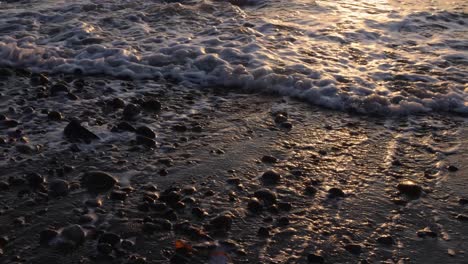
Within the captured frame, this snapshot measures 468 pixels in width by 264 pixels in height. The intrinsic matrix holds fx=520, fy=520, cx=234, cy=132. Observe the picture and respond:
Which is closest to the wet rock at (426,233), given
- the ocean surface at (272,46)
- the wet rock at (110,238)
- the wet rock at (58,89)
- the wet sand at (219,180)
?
the wet sand at (219,180)

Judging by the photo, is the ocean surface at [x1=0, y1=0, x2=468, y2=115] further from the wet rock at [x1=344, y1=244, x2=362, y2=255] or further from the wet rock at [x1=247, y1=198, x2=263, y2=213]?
the wet rock at [x1=344, y1=244, x2=362, y2=255]

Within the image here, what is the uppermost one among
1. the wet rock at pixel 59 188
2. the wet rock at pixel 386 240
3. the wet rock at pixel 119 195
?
the wet rock at pixel 59 188

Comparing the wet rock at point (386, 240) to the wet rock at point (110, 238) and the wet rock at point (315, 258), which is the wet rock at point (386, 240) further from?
the wet rock at point (110, 238)

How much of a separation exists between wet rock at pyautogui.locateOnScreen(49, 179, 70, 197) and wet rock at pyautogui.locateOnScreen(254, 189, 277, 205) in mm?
1461

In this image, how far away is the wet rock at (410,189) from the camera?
4.19 metres

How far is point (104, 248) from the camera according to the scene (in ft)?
11.0

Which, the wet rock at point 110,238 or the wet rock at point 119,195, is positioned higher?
the wet rock at point 110,238

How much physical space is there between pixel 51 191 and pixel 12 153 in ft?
2.72

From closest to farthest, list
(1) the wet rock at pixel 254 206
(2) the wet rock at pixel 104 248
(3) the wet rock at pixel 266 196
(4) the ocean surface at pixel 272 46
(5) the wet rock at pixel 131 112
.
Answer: (2) the wet rock at pixel 104 248
(1) the wet rock at pixel 254 206
(3) the wet rock at pixel 266 196
(5) the wet rock at pixel 131 112
(4) the ocean surface at pixel 272 46

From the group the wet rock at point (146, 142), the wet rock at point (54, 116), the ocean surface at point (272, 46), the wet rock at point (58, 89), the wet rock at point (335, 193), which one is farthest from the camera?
the ocean surface at point (272, 46)

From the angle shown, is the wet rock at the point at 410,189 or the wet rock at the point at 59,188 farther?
the wet rock at the point at 410,189

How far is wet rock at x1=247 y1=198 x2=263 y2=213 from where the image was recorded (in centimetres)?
387

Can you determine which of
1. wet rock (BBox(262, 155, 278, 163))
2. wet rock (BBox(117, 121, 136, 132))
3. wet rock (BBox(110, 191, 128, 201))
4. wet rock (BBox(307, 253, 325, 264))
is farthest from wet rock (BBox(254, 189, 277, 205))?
wet rock (BBox(117, 121, 136, 132))

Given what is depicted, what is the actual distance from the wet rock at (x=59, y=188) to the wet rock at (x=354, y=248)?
2.12m
